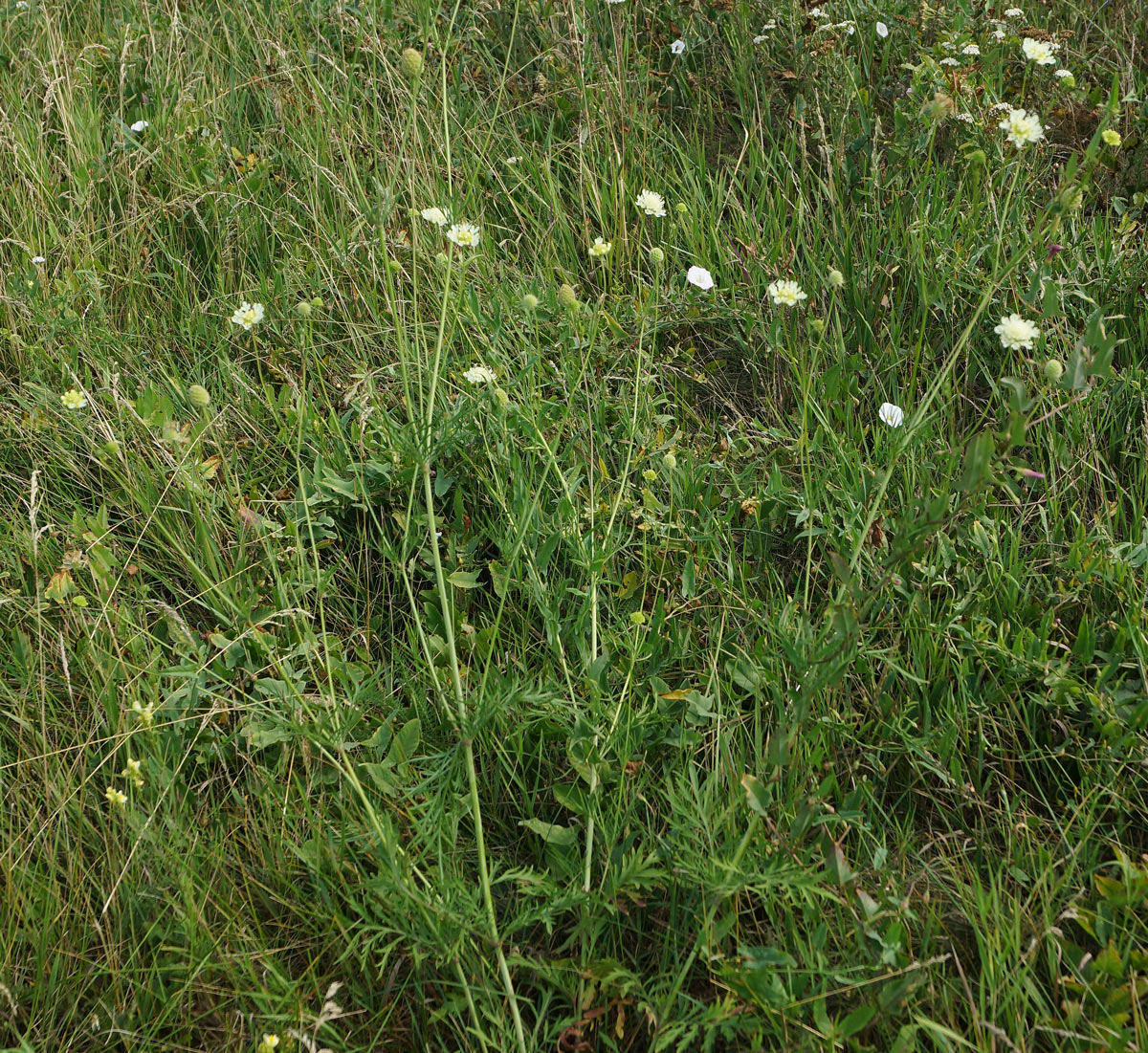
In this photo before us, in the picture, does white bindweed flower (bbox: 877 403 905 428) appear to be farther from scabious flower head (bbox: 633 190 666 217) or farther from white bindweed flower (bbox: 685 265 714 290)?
scabious flower head (bbox: 633 190 666 217)

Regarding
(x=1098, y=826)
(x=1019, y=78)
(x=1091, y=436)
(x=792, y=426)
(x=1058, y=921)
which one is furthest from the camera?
(x=1019, y=78)

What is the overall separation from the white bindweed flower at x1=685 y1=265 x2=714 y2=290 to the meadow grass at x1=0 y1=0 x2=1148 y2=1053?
0.07 meters

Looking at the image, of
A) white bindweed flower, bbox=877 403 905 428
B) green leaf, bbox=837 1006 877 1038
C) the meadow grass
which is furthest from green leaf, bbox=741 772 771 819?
white bindweed flower, bbox=877 403 905 428

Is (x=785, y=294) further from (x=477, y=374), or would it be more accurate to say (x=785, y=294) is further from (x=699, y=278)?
(x=477, y=374)

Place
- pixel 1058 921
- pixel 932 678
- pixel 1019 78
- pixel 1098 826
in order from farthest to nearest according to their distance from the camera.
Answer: pixel 1019 78, pixel 932 678, pixel 1098 826, pixel 1058 921

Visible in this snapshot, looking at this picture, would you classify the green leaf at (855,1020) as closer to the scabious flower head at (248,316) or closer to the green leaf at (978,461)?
the green leaf at (978,461)

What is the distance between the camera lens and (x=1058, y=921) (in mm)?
1434

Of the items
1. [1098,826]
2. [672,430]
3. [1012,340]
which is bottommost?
[1098,826]

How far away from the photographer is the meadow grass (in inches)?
55.2

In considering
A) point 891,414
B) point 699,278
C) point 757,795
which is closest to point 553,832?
point 757,795

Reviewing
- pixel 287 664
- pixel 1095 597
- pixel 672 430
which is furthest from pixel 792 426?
pixel 287 664

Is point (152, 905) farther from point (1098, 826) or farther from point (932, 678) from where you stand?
point (1098, 826)

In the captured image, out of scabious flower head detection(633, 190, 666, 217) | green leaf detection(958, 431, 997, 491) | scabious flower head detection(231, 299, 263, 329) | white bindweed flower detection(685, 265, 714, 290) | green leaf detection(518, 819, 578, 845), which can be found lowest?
green leaf detection(518, 819, 578, 845)

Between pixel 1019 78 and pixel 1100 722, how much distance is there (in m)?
2.11
